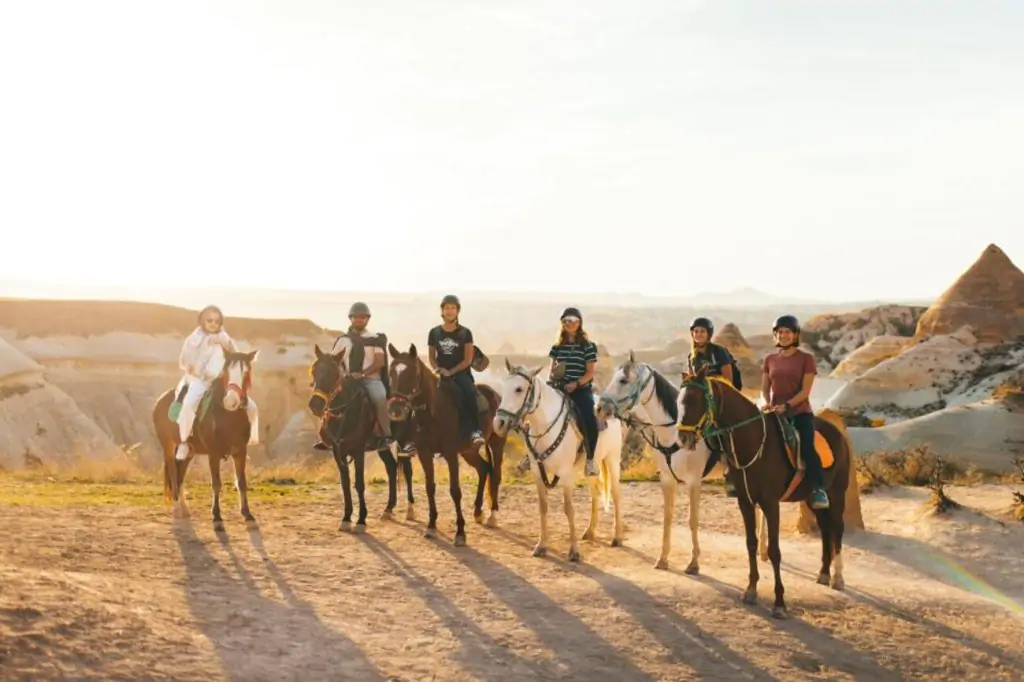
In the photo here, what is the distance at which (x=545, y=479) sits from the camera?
11.4m

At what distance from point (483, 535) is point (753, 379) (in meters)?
42.8

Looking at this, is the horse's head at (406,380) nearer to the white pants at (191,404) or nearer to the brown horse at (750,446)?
the white pants at (191,404)

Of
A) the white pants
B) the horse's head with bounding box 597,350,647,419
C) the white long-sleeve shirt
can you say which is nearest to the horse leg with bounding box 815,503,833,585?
the horse's head with bounding box 597,350,647,419

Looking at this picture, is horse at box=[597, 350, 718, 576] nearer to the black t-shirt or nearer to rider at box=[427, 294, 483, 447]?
rider at box=[427, 294, 483, 447]

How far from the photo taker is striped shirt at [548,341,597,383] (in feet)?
38.0

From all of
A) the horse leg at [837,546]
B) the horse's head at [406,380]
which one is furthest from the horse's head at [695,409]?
the horse's head at [406,380]

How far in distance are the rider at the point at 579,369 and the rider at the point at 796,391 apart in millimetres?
2408

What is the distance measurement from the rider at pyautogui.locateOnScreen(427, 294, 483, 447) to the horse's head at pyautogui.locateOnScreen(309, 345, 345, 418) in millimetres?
1379

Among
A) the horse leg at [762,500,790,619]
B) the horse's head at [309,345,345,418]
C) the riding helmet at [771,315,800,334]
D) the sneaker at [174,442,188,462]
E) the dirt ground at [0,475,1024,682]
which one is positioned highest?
the riding helmet at [771,315,800,334]

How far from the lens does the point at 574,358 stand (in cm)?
1157

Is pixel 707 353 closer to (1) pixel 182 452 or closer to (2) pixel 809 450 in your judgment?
(2) pixel 809 450

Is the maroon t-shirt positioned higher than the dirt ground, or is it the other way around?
the maroon t-shirt

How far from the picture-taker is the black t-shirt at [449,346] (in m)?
12.2

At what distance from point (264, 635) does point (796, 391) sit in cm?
609
